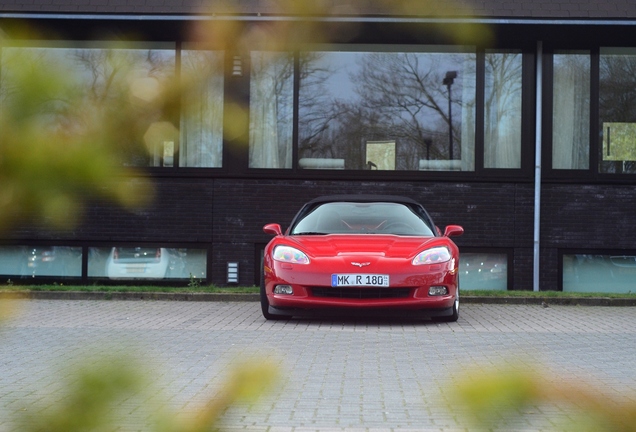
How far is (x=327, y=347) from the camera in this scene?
8.05 meters

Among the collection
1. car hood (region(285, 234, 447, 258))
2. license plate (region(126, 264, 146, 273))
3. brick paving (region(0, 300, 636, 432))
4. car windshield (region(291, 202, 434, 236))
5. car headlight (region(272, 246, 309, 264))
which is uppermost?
car windshield (region(291, 202, 434, 236))

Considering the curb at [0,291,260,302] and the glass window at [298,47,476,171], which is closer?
the curb at [0,291,260,302]

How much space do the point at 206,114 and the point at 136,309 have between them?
10.2m

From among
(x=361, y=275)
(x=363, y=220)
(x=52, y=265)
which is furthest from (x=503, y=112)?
(x=52, y=265)

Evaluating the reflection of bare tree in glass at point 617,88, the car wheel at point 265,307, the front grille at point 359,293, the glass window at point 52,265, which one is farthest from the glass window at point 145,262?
the reflection of bare tree in glass at point 617,88

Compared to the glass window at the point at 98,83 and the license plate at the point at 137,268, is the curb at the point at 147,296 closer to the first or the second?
the license plate at the point at 137,268

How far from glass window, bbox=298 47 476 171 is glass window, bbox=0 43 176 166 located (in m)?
13.1

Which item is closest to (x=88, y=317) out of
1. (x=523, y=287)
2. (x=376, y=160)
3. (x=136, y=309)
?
(x=136, y=309)

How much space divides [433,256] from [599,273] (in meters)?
5.77

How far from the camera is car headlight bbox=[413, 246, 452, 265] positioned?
31.3ft

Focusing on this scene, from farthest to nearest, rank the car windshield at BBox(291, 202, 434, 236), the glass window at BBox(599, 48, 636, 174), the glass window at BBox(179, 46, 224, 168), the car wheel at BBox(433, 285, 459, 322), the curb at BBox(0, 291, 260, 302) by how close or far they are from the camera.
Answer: the glass window at BBox(599, 48, 636, 174)
the curb at BBox(0, 291, 260, 302)
the car windshield at BBox(291, 202, 434, 236)
the car wheel at BBox(433, 285, 459, 322)
the glass window at BBox(179, 46, 224, 168)

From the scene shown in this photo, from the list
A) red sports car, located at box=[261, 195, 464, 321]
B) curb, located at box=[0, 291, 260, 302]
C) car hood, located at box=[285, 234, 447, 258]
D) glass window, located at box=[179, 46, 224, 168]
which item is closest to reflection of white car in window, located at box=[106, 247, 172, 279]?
curb, located at box=[0, 291, 260, 302]

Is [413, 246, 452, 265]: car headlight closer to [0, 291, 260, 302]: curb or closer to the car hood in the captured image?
the car hood

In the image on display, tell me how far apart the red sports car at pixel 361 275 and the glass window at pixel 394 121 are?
4.40m
